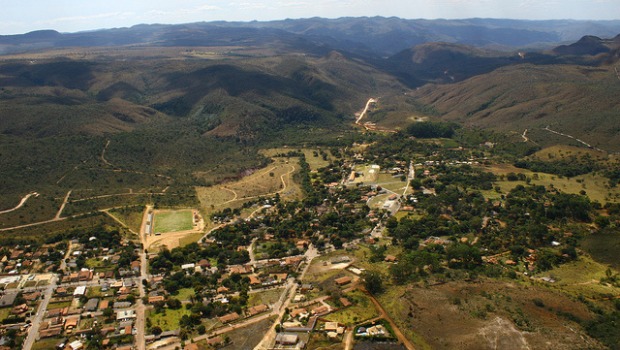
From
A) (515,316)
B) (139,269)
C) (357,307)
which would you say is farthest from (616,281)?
(139,269)

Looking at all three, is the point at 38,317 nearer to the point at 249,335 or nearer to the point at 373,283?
the point at 249,335

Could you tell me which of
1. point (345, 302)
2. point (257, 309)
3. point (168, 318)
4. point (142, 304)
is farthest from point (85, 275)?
point (345, 302)

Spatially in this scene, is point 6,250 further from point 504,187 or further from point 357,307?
point 504,187

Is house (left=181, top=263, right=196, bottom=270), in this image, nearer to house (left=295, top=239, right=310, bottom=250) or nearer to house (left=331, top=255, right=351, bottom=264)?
house (left=295, top=239, right=310, bottom=250)

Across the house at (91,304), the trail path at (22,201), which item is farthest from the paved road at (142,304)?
the trail path at (22,201)

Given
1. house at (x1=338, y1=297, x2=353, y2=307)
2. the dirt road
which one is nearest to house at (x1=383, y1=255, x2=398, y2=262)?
the dirt road

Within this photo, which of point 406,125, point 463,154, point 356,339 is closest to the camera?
point 356,339

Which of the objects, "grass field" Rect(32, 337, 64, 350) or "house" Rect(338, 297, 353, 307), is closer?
"grass field" Rect(32, 337, 64, 350)
